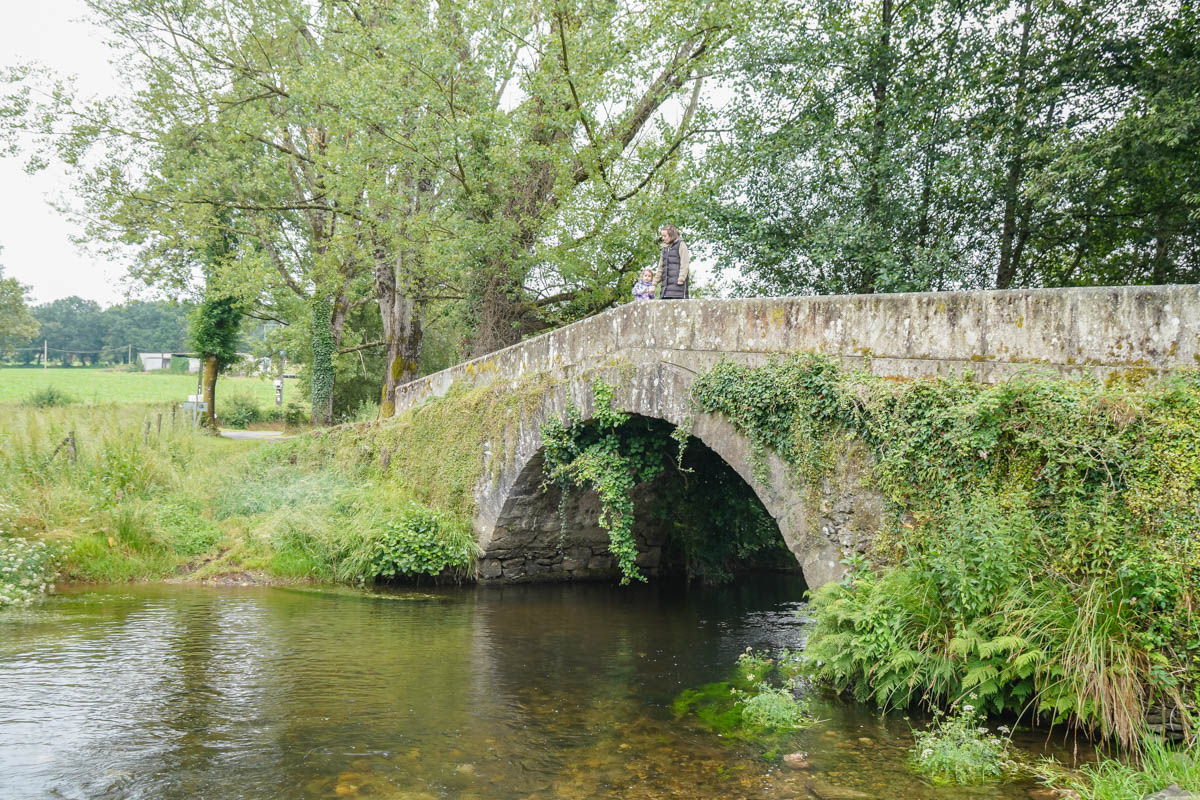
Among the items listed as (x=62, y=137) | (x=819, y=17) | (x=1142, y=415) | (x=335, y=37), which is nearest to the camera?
(x=1142, y=415)

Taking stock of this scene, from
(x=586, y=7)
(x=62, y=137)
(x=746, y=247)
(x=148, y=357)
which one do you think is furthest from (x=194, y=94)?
(x=148, y=357)

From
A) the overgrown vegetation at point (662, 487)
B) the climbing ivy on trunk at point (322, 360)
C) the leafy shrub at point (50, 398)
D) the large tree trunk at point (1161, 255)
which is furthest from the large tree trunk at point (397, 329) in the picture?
the large tree trunk at point (1161, 255)

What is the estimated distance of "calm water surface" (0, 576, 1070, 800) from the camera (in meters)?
5.26

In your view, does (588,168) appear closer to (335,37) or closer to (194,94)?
(335,37)

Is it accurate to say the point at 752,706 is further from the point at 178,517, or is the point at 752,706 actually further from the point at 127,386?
the point at 127,386

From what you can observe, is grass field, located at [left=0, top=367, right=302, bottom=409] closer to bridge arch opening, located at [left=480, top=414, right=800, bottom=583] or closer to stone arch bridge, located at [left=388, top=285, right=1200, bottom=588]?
bridge arch opening, located at [left=480, top=414, right=800, bottom=583]

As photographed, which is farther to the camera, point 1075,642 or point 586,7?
point 586,7

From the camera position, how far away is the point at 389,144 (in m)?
17.0

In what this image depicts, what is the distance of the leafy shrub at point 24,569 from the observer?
33.9 feet

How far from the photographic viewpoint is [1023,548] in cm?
543

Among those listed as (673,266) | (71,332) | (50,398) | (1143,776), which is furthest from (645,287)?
(71,332)

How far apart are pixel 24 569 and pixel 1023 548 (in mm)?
11436

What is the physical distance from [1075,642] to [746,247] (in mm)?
9751

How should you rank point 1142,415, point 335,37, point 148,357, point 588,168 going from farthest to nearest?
point 148,357 < point 335,37 < point 588,168 < point 1142,415
